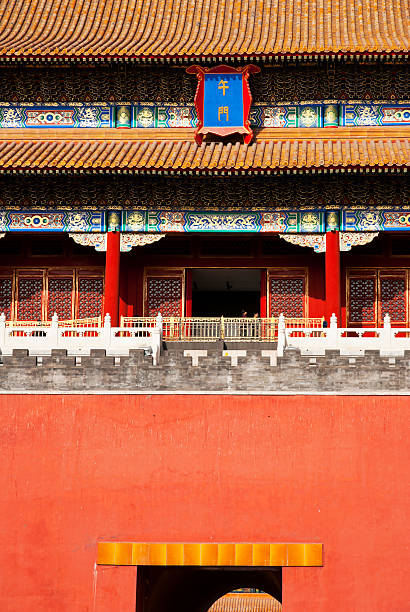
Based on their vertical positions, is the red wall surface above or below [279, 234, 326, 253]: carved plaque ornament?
below

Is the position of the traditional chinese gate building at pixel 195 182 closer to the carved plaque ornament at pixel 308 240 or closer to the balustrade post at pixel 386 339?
the carved plaque ornament at pixel 308 240

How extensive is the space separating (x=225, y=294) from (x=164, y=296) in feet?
14.7

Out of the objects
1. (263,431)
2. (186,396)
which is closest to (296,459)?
(263,431)

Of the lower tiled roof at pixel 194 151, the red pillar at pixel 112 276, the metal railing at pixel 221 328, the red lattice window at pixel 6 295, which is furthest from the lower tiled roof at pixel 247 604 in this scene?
the lower tiled roof at pixel 194 151

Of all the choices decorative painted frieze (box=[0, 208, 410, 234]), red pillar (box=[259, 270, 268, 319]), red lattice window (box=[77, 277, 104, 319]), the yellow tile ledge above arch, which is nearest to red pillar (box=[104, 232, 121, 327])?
decorative painted frieze (box=[0, 208, 410, 234])

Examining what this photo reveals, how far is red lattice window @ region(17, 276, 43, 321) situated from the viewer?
21.7 metres

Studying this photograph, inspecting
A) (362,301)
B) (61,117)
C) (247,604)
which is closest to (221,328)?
(362,301)

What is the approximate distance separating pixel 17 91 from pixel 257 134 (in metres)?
5.43

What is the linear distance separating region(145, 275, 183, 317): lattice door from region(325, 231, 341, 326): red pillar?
11.1 feet

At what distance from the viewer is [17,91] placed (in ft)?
72.6

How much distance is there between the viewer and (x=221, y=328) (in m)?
19.2

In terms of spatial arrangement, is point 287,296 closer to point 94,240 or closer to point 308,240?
point 308,240

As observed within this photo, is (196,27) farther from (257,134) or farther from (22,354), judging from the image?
(22,354)

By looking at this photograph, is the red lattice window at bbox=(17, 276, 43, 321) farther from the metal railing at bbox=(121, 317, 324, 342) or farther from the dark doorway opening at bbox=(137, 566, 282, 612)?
the dark doorway opening at bbox=(137, 566, 282, 612)
